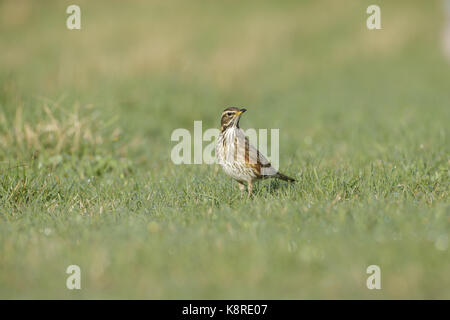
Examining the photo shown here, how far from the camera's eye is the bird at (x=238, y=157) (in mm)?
6668

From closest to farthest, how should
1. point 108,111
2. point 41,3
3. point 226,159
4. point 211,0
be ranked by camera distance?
1. point 226,159
2. point 108,111
3. point 41,3
4. point 211,0

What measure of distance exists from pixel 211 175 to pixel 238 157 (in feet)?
A: 3.85

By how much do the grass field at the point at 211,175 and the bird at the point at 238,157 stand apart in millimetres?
243

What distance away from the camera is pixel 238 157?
666 cm

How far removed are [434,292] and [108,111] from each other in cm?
743

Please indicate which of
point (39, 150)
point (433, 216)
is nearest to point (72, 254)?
point (433, 216)

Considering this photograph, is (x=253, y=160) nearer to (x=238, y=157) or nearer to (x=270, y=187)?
(x=238, y=157)

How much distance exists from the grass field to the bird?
0.80ft

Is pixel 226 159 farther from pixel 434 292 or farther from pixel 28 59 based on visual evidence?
pixel 28 59

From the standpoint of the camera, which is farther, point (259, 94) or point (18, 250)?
point (259, 94)

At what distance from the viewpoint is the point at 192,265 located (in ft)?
16.2

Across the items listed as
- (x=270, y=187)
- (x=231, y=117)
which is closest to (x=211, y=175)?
(x=270, y=187)

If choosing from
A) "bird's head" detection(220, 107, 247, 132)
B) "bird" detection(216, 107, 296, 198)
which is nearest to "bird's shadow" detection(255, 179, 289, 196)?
"bird" detection(216, 107, 296, 198)

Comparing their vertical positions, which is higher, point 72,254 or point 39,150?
point 39,150
